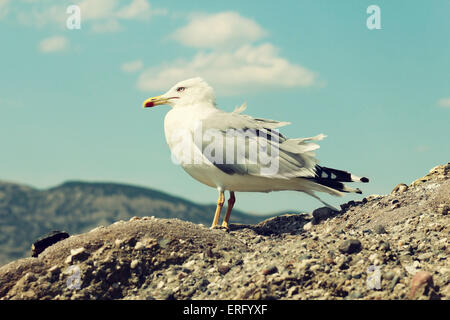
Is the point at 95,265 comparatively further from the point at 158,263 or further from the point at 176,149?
the point at 176,149

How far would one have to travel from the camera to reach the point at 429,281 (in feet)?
22.4

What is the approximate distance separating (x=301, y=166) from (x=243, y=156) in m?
1.14

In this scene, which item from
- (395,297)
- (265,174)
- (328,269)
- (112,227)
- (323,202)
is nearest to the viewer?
(395,297)

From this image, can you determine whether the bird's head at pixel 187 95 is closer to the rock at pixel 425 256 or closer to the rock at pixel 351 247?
the rock at pixel 351 247

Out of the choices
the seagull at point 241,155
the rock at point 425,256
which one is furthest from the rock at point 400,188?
the rock at point 425,256

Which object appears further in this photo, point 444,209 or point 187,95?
point 187,95

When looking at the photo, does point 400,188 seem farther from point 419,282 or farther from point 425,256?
point 419,282

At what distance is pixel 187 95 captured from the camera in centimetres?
1103

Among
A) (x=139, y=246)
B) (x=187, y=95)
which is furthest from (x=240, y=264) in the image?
(x=187, y=95)

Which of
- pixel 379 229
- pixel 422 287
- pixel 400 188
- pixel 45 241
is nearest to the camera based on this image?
pixel 422 287

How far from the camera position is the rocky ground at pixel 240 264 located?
704 centimetres

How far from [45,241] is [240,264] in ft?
12.2

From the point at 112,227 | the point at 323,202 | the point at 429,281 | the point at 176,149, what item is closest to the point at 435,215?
the point at 323,202

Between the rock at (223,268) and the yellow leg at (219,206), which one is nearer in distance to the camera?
the rock at (223,268)
